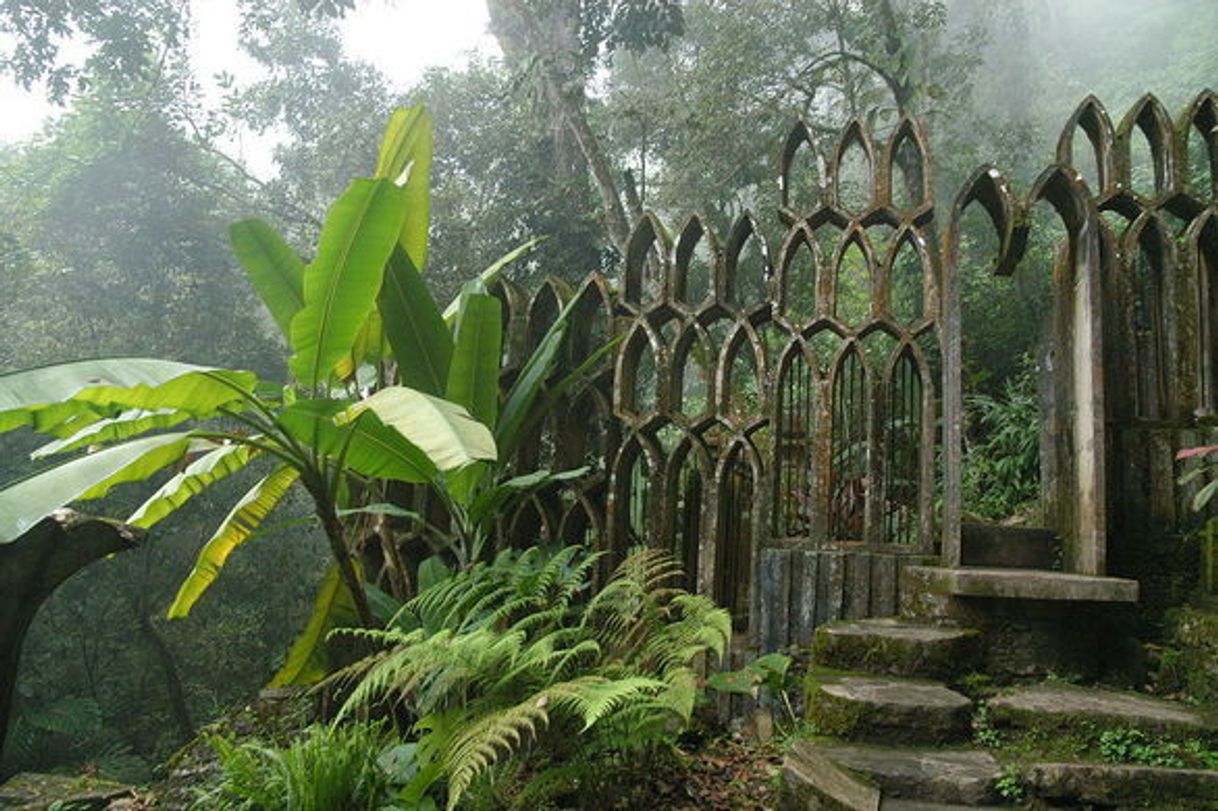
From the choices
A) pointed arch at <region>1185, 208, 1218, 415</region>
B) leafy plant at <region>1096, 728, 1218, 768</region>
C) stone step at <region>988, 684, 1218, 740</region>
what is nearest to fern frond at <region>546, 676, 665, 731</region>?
stone step at <region>988, 684, 1218, 740</region>

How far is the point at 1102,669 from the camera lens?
308 cm

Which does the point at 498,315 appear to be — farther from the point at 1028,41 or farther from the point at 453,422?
the point at 1028,41

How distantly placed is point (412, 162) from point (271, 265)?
32.8 inches

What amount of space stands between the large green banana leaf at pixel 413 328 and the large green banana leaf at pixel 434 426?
850mm

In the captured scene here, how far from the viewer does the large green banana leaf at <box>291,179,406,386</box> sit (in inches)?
116

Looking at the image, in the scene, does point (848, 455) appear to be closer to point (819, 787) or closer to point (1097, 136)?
point (1097, 136)

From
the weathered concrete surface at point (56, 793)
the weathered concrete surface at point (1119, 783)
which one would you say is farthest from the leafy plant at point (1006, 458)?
the weathered concrete surface at point (56, 793)

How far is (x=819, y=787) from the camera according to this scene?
7.22 feet

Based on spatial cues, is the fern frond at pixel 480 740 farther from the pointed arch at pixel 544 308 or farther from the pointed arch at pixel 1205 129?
the pointed arch at pixel 1205 129

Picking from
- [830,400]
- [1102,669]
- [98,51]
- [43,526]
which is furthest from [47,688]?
[1102,669]

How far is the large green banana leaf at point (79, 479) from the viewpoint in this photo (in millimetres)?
2479

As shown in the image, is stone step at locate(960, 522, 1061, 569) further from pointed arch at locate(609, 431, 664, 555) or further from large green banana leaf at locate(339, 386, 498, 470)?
large green banana leaf at locate(339, 386, 498, 470)

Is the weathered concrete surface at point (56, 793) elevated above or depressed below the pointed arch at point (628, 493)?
below

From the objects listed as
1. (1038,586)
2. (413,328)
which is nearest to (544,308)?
(413,328)
